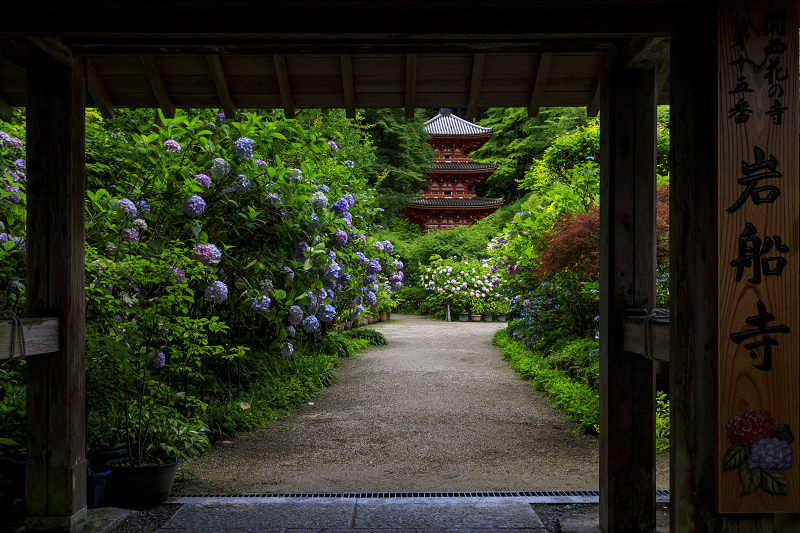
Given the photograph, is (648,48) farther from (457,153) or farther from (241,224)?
(457,153)

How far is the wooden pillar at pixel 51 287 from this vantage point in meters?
2.91

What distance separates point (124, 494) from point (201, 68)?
231cm

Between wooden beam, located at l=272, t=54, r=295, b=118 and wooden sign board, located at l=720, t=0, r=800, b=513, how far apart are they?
200 centimetres

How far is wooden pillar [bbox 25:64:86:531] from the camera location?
2.91m

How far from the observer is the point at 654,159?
2939mm

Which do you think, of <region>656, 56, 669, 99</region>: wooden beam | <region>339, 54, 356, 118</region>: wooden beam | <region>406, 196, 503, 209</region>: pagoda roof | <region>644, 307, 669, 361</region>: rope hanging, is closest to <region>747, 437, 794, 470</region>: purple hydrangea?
<region>644, 307, 669, 361</region>: rope hanging

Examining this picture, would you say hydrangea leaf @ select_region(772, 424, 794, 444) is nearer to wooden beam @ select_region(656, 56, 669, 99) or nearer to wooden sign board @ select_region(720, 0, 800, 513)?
wooden sign board @ select_region(720, 0, 800, 513)

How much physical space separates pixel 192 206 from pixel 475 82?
2.01m

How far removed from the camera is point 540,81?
127 inches

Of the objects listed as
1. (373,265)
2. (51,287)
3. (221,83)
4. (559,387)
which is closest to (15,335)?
(51,287)

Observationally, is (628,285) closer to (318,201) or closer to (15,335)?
(318,201)

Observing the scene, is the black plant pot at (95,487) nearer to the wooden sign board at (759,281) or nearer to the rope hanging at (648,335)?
the rope hanging at (648,335)

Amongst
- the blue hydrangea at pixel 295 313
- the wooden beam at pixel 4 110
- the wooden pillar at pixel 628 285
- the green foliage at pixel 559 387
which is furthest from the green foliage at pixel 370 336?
the wooden pillar at pixel 628 285

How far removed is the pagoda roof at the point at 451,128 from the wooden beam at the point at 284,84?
22862mm
